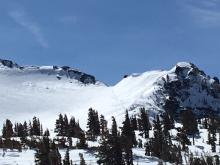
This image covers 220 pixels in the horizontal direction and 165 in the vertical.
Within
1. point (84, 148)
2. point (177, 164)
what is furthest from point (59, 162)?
point (177, 164)

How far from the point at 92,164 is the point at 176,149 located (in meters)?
49.7

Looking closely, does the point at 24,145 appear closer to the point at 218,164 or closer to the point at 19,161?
the point at 19,161

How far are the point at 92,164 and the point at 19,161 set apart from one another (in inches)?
677

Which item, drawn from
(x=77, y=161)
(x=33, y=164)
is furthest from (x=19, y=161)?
(x=77, y=161)

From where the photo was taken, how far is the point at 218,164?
186000mm

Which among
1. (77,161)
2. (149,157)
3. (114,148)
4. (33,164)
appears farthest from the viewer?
(149,157)

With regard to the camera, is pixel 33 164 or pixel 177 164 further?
pixel 177 164

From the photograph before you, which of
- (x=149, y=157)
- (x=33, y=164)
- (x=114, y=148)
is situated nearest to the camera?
(x=114, y=148)

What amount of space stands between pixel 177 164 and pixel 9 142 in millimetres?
45452

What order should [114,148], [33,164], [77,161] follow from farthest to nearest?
[77,161] → [33,164] → [114,148]

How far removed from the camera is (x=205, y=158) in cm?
19600

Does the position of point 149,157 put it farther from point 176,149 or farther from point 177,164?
point 176,149

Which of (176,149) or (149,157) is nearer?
(149,157)

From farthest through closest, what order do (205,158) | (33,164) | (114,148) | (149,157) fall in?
(205,158)
(149,157)
(33,164)
(114,148)
